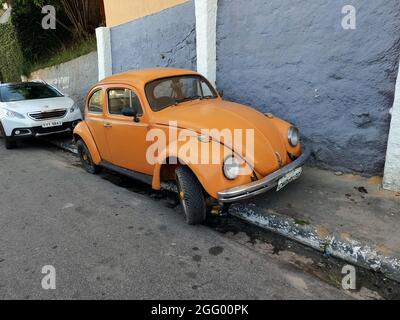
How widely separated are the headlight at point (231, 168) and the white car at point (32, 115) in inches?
221

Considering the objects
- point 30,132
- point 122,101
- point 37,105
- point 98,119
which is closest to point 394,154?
point 122,101

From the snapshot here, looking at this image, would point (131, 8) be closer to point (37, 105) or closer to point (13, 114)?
point (37, 105)

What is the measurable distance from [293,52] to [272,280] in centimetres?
347

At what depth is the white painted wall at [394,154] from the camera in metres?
3.92

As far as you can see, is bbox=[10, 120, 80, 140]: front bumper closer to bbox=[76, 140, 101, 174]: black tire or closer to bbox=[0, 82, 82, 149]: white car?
bbox=[0, 82, 82, 149]: white car

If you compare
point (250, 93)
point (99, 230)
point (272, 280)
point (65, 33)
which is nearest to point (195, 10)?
point (250, 93)

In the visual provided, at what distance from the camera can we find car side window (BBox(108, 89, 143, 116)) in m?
4.45

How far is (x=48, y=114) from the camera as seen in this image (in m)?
7.68

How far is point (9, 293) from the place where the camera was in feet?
9.08

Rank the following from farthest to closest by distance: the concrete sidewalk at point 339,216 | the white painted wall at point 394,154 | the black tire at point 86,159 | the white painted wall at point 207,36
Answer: the white painted wall at point 207,36
the black tire at point 86,159
the white painted wall at point 394,154
the concrete sidewalk at point 339,216

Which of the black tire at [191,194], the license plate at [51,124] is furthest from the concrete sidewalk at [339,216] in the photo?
the license plate at [51,124]

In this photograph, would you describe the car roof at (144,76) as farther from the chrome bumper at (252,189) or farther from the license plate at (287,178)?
the license plate at (287,178)

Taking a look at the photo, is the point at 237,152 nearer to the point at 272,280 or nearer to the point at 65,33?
the point at 272,280

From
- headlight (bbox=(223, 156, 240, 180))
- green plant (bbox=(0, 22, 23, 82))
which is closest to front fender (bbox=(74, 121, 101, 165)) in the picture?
headlight (bbox=(223, 156, 240, 180))
